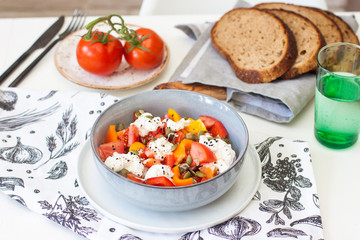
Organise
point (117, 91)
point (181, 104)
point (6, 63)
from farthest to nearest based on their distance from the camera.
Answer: point (6, 63) < point (117, 91) < point (181, 104)

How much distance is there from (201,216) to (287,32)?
2.64ft

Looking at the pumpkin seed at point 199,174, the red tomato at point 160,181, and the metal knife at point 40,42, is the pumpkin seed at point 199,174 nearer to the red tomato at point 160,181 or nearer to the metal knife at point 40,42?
the red tomato at point 160,181

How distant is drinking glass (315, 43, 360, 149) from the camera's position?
3.82 feet

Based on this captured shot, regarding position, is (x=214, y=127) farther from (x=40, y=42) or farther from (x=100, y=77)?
(x=40, y=42)

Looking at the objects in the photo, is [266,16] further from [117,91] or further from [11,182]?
[11,182]

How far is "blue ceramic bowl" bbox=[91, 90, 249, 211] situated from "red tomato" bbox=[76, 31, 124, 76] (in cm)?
34

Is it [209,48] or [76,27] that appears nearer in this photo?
[209,48]

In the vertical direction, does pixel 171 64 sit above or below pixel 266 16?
below

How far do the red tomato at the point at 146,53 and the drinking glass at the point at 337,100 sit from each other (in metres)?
0.57

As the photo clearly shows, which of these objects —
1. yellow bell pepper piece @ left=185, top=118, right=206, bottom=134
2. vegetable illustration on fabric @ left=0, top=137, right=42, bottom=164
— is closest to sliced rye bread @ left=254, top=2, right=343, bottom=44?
yellow bell pepper piece @ left=185, top=118, right=206, bottom=134

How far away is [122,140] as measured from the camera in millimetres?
1090

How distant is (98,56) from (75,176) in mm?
497

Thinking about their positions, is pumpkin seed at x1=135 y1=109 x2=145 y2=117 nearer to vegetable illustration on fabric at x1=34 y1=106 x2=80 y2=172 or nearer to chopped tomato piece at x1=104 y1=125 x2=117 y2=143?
chopped tomato piece at x1=104 y1=125 x2=117 y2=143

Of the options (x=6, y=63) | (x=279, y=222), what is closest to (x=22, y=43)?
(x=6, y=63)
